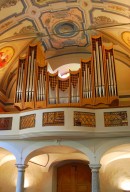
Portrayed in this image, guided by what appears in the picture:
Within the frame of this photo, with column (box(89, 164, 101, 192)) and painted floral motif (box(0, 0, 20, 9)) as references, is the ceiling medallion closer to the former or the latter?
painted floral motif (box(0, 0, 20, 9))

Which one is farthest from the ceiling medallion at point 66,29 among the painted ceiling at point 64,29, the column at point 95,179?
the column at point 95,179

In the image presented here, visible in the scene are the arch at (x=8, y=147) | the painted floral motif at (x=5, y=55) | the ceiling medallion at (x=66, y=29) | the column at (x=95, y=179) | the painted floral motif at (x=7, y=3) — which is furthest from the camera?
the painted floral motif at (x=5, y=55)

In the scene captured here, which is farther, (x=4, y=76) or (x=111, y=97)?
(x=4, y=76)

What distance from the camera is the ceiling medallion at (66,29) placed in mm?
11618

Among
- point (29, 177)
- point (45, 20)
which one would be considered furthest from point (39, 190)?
point (45, 20)

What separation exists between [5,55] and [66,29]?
3326 mm

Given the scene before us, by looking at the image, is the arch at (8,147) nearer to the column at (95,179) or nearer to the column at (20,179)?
the column at (20,179)

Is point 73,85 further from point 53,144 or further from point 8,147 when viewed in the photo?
point 8,147

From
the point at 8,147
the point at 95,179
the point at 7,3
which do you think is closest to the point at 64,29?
the point at 7,3

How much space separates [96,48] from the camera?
35.3 feet

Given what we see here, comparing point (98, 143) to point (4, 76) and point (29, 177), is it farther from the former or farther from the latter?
point (4, 76)

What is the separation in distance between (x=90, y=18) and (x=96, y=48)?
1419mm

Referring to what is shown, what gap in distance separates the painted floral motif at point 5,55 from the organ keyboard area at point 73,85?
2.18 m

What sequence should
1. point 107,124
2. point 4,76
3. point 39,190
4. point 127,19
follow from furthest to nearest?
1. point 4,76
2. point 39,190
3. point 127,19
4. point 107,124
